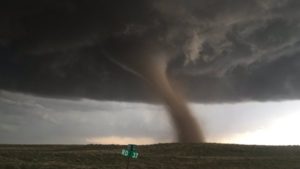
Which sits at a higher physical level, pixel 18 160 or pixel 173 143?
pixel 173 143

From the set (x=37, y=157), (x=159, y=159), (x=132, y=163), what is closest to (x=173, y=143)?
(x=159, y=159)

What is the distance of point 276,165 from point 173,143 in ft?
76.0

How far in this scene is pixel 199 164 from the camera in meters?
→ 58.5

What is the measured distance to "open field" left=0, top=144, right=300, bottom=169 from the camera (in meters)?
51.1

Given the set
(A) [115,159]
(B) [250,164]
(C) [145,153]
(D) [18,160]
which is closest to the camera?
(D) [18,160]

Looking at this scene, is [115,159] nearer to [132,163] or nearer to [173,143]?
[132,163]

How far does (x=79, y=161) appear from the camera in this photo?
177ft

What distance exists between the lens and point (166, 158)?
62.0m

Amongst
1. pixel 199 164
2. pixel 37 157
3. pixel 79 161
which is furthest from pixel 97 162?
pixel 199 164

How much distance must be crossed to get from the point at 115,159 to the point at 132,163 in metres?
3.22

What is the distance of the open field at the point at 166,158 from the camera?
168 feet

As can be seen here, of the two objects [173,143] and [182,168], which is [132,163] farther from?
[173,143]

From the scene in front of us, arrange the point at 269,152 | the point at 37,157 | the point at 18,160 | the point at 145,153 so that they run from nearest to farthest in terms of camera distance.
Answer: the point at 18,160 → the point at 37,157 → the point at 145,153 → the point at 269,152

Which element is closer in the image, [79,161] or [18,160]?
[18,160]
